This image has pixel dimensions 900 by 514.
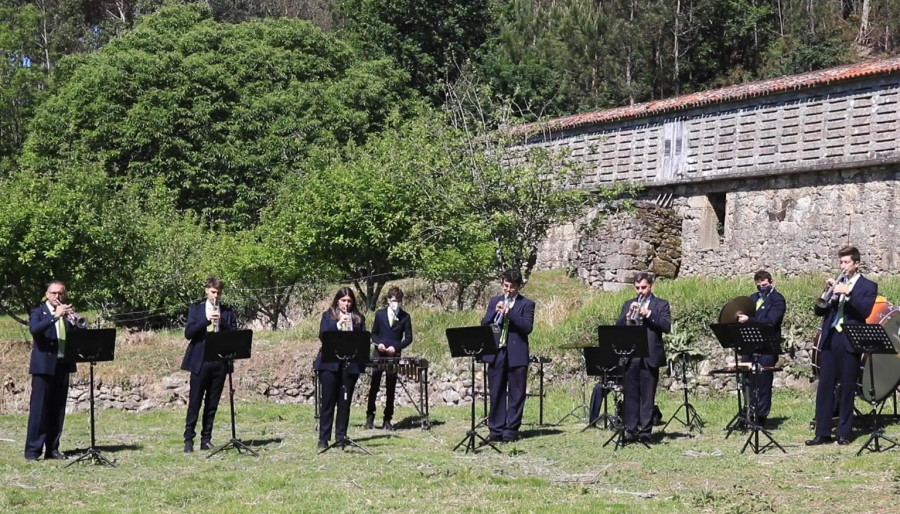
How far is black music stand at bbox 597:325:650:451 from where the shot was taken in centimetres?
1189

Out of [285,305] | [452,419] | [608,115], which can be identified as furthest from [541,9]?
[452,419]


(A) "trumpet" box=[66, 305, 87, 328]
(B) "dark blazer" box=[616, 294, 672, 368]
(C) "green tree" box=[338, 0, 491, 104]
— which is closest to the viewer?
(A) "trumpet" box=[66, 305, 87, 328]

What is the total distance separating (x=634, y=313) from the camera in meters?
12.4

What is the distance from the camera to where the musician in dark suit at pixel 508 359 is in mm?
12852

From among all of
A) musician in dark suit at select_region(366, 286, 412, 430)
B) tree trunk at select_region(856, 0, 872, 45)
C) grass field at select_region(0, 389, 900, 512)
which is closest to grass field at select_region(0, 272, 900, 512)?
grass field at select_region(0, 389, 900, 512)

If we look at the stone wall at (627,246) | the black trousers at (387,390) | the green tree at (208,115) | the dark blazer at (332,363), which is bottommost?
the black trousers at (387,390)

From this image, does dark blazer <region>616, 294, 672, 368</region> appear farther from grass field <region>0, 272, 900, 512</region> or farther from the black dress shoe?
the black dress shoe

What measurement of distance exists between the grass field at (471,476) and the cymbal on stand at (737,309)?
129 centimetres

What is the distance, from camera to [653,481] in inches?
390

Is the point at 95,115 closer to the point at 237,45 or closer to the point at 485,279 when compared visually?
the point at 237,45

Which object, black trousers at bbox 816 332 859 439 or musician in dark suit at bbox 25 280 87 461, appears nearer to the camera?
black trousers at bbox 816 332 859 439

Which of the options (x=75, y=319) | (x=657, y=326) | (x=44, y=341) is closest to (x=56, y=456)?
(x=44, y=341)

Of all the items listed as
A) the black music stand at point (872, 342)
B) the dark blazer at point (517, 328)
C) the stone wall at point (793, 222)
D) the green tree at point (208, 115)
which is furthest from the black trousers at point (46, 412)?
the green tree at point (208, 115)

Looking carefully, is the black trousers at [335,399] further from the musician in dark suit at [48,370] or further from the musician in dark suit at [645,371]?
the musician in dark suit at [645,371]
